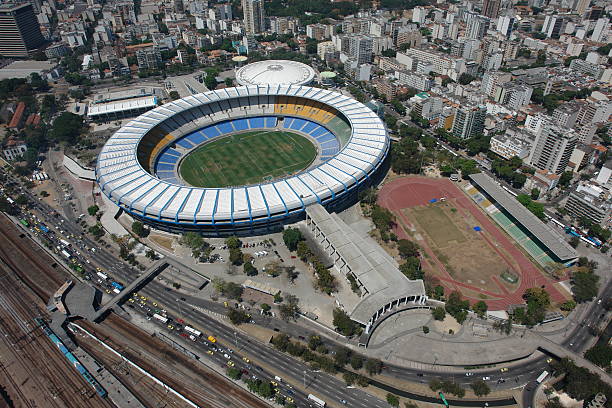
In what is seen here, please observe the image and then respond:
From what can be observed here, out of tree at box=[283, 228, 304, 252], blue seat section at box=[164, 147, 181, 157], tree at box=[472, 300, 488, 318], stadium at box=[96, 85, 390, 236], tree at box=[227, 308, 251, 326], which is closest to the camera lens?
tree at box=[227, 308, 251, 326]

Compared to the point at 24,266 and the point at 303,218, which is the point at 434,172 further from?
the point at 24,266

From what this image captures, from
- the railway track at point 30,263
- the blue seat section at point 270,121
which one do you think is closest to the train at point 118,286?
the railway track at point 30,263

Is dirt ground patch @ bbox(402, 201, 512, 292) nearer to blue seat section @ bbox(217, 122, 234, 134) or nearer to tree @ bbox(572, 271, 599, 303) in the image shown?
tree @ bbox(572, 271, 599, 303)

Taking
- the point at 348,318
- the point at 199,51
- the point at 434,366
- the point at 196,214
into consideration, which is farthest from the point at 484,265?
the point at 199,51

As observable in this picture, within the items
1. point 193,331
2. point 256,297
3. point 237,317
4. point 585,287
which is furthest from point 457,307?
point 193,331

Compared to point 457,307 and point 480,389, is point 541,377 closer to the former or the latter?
point 480,389

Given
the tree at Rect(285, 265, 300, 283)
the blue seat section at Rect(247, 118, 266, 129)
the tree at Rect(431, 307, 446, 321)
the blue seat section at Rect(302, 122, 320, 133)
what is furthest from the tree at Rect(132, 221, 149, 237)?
the tree at Rect(431, 307, 446, 321)
